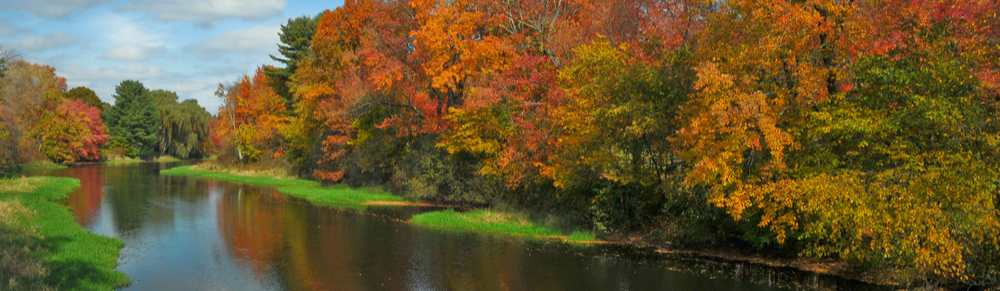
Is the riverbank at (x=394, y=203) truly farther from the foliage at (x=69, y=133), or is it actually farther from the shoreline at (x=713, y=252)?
the foliage at (x=69, y=133)

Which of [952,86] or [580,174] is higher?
[952,86]

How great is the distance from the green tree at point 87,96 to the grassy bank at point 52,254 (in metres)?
77.4

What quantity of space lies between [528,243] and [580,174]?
2.62 meters

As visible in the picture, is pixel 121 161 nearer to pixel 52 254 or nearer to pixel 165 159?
pixel 165 159

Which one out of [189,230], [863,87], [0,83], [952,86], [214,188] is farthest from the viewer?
[214,188]

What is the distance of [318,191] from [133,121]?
64725mm

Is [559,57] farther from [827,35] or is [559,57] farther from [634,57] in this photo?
[827,35]

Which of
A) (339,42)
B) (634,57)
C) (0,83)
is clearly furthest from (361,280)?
(0,83)

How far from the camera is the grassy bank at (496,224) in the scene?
18.4 m

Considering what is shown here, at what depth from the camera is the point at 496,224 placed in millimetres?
20625

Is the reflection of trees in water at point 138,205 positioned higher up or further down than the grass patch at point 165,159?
further down

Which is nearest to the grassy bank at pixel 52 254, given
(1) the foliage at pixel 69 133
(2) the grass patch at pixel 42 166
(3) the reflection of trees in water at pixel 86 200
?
(3) the reflection of trees in water at pixel 86 200

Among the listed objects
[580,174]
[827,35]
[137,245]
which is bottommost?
Answer: [137,245]

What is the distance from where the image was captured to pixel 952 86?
33.8 feet
